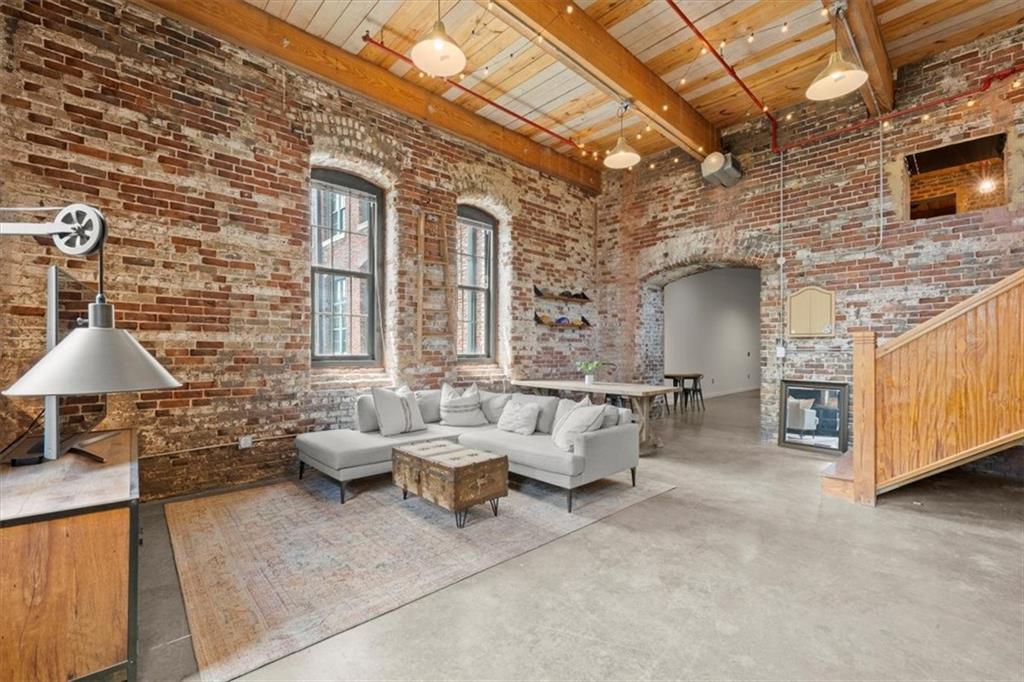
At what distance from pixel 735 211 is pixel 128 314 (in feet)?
22.5

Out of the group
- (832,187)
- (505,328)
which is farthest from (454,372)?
(832,187)

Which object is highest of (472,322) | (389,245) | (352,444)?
(389,245)

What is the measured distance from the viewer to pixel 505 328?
669 centimetres

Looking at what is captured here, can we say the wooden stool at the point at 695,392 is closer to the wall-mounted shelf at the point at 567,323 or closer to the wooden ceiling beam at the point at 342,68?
the wall-mounted shelf at the point at 567,323

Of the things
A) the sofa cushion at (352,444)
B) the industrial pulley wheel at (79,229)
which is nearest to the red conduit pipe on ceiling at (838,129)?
the industrial pulley wheel at (79,229)

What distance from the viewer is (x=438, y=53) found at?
3.36 metres

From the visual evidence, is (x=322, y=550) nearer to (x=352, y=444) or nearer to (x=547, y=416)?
(x=352, y=444)

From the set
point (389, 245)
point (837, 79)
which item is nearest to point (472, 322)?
point (389, 245)

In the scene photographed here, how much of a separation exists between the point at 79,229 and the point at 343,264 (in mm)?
3512

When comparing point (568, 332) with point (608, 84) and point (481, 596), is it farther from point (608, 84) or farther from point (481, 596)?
point (481, 596)

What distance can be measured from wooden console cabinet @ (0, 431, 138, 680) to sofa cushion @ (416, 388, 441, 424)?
330 cm

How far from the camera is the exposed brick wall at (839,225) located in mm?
4566

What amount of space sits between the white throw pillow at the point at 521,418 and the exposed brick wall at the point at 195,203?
1452 mm

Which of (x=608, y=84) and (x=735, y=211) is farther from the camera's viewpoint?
(x=735, y=211)
